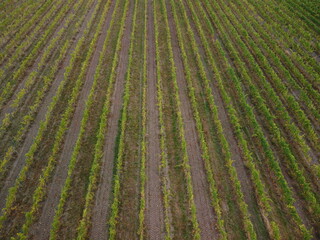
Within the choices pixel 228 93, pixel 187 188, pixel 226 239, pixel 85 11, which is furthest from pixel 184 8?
pixel 226 239

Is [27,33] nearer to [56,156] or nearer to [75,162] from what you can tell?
[56,156]

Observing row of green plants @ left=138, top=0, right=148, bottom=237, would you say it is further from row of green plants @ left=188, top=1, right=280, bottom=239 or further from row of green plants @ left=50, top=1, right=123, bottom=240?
row of green plants @ left=188, top=1, right=280, bottom=239

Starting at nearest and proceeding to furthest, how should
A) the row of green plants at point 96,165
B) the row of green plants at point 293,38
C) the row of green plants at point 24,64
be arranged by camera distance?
the row of green plants at point 96,165 < the row of green plants at point 24,64 < the row of green plants at point 293,38

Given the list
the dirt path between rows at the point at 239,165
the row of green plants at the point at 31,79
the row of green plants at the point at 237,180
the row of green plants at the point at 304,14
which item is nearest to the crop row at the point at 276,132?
the row of green plants at the point at 237,180

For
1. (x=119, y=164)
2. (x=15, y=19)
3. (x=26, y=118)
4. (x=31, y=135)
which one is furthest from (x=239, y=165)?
(x=15, y=19)

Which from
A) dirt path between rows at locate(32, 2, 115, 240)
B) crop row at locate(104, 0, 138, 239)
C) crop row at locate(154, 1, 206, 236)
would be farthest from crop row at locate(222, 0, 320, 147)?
dirt path between rows at locate(32, 2, 115, 240)

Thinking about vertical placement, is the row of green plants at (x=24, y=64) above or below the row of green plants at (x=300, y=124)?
above

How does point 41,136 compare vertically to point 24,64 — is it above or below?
below

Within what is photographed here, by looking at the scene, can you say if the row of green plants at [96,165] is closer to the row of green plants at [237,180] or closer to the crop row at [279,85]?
the row of green plants at [237,180]
